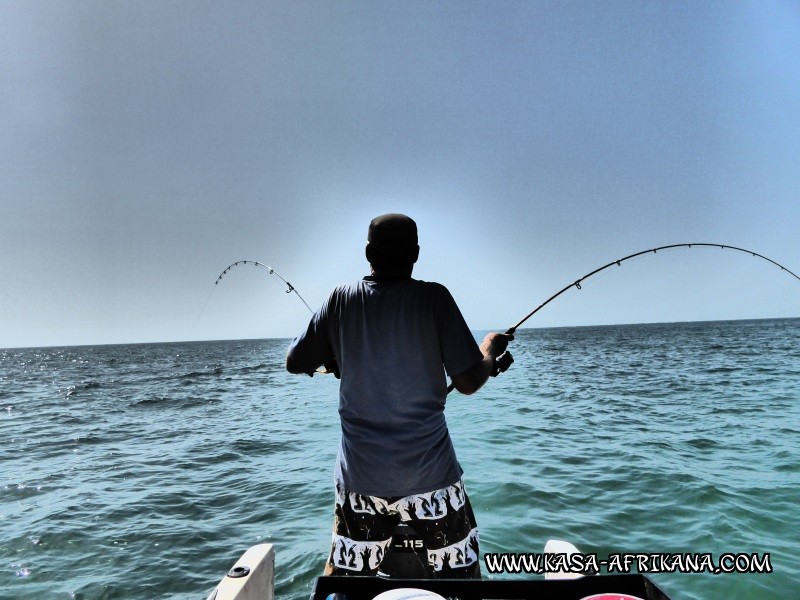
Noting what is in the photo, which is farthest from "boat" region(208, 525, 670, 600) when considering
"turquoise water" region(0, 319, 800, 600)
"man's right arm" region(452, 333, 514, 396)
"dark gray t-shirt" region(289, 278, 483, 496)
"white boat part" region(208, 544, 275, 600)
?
"turquoise water" region(0, 319, 800, 600)

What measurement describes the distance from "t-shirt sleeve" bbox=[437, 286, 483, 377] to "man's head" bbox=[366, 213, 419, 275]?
0.25 m

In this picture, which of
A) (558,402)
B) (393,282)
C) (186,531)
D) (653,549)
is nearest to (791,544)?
(653,549)

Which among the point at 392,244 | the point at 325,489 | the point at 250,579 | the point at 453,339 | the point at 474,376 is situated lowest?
the point at 325,489

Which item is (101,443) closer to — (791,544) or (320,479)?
(320,479)

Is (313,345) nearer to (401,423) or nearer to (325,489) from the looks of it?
(401,423)

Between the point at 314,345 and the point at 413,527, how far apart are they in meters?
0.93

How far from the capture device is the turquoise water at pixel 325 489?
17.5 feet

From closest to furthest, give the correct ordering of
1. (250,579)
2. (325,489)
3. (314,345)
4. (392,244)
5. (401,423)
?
(401,423)
(392,244)
(314,345)
(250,579)
(325,489)

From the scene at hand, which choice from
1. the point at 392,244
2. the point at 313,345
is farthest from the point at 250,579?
the point at 392,244

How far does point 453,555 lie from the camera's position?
2.27 meters

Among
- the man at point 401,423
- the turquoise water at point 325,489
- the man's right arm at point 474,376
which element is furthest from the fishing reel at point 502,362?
the turquoise water at point 325,489

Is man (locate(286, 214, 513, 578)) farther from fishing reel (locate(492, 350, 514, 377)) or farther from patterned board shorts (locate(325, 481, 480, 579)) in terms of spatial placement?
fishing reel (locate(492, 350, 514, 377))

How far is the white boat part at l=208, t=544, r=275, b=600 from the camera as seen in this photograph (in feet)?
8.50

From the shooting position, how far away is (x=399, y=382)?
225 cm
